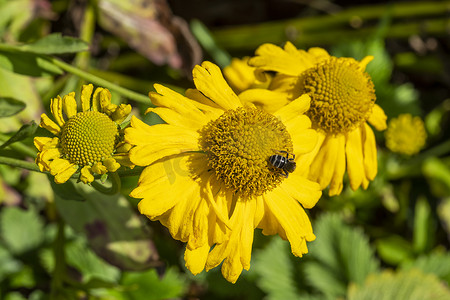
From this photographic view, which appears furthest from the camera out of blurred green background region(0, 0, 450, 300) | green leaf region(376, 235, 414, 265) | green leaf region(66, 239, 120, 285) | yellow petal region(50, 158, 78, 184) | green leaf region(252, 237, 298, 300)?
green leaf region(376, 235, 414, 265)

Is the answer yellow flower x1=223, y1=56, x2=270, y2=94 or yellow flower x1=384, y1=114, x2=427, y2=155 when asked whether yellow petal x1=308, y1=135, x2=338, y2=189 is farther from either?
yellow flower x1=384, y1=114, x2=427, y2=155

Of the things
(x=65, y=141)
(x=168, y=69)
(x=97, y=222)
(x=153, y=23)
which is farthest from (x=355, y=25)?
(x=65, y=141)

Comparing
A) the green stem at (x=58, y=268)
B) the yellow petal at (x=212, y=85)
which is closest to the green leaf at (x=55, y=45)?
the yellow petal at (x=212, y=85)

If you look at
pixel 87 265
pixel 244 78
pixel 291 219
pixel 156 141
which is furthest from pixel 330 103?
pixel 87 265

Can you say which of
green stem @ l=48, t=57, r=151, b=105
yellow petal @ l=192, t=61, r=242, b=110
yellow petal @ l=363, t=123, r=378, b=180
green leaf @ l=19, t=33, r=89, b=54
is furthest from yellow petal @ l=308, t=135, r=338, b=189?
green leaf @ l=19, t=33, r=89, b=54

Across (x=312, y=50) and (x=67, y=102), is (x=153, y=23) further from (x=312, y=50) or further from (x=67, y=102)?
(x=67, y=102)
